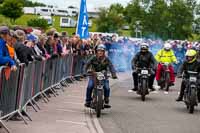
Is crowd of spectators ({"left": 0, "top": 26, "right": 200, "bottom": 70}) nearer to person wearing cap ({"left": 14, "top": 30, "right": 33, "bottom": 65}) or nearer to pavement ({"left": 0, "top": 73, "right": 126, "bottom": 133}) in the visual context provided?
person wearing cap ({"left": 14, "top": 30, "right": 33, "bottom": 65})

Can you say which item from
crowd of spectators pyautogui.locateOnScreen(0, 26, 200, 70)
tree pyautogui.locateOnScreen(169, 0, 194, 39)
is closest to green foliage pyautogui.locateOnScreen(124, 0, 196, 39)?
tree pyautogui.locateOnScreen(169, 0, 194, 39)

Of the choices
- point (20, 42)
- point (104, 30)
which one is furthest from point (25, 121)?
point (104, 30)

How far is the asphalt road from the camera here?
12.5m

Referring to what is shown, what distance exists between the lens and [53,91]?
17.8 m

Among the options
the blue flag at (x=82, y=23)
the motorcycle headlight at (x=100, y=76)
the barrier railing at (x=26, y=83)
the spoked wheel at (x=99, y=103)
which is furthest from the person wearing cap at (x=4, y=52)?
the blue flag at (x=82, y=23)

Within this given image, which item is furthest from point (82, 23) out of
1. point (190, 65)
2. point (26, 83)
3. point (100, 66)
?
point (26, 83)

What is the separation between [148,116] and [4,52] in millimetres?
5031

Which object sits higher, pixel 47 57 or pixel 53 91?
pixel 47 57

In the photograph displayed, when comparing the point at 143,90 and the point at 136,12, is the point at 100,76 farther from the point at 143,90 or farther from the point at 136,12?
the point at 136,12

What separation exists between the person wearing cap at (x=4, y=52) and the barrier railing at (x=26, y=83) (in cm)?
15

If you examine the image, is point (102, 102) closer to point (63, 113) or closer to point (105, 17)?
point (63, 113)

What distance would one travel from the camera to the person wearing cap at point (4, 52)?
10.4 metres

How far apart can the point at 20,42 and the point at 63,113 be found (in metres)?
2.32

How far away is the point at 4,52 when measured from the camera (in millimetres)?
10773
